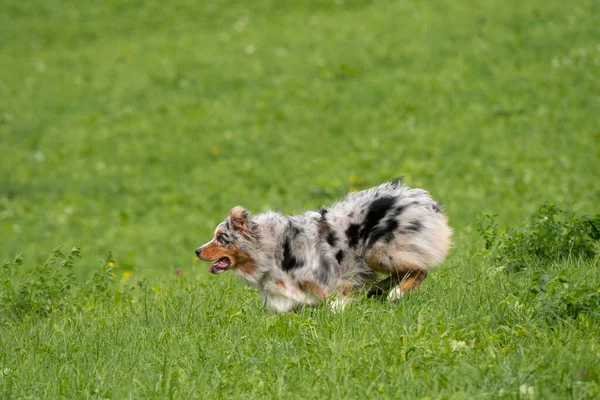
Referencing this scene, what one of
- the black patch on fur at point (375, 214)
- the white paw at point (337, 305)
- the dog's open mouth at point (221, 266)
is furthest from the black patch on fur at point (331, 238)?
the dog's open mouth at point (221, 266)

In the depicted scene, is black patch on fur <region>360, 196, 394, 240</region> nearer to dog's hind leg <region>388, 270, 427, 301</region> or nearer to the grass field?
dog's hind leg <region>388, 270, 427, 301</region>

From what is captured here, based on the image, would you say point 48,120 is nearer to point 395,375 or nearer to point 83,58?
point 83,58

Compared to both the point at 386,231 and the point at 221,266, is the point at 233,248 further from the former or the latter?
the point at 386,231

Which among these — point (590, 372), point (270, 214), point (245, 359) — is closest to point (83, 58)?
point (270, 214)

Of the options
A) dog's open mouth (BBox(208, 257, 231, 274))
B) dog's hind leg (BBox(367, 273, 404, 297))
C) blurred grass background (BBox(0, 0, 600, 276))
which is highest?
dog's open mouth (BBox(208, 257, 231, 274))

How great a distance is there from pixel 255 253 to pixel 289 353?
1.16 metres

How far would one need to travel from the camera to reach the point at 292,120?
696 inches

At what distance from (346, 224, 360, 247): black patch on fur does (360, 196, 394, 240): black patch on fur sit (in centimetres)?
4

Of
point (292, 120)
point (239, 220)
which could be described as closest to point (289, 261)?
point (239, 220)

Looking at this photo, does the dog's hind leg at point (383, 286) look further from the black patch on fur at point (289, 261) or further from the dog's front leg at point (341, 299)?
the black patch on fur at point (289, 261)

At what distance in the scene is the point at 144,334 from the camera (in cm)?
591

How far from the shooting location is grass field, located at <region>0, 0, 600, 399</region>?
4977 millimetres

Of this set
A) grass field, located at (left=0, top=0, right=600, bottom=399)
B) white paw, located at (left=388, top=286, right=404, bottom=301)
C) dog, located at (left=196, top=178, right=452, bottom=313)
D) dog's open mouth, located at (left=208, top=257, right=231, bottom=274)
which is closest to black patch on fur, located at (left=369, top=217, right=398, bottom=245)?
dog, located at (left=196, top=178, right=452, bottom=313)

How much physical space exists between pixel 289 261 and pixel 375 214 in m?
0.76
